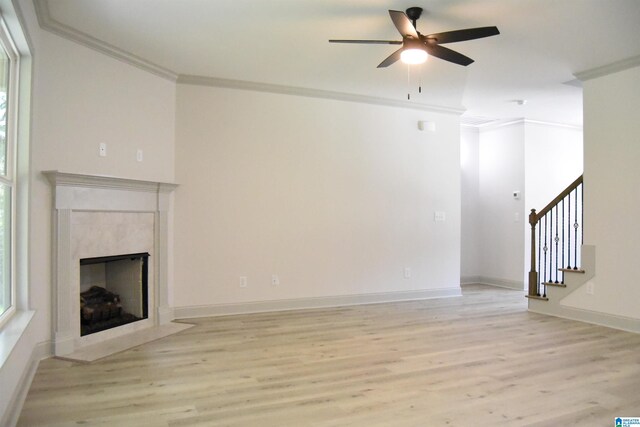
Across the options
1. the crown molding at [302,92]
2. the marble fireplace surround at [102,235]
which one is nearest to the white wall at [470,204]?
the crown molding at [302,92]

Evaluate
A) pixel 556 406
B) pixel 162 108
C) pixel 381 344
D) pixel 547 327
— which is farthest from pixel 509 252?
pixel 162 108

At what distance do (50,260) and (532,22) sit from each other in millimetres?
4332

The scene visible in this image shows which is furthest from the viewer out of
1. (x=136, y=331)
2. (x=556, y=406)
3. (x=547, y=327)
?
(x=547, y=327)

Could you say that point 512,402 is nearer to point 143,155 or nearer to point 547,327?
point 547,327

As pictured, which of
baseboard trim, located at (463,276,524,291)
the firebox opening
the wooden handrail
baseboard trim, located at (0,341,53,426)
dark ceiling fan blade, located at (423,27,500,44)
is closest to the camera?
baseboard trim, located at (0,341,53,426)

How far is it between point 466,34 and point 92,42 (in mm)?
3114

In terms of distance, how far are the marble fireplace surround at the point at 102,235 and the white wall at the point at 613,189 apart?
177 inches

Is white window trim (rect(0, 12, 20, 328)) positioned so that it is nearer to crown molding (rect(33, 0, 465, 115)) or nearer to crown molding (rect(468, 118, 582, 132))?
crown molding (rect(33, 0, 465, 115))

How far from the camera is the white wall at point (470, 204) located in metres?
8.04

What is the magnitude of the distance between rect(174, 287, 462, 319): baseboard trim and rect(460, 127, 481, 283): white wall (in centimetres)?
146

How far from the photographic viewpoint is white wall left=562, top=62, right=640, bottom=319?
464 cm

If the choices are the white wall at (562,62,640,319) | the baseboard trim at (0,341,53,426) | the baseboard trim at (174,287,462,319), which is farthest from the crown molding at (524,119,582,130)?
the baseboard trim at (0,341,53,426)

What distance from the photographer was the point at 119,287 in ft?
15.4

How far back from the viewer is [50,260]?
3768 millimetres
